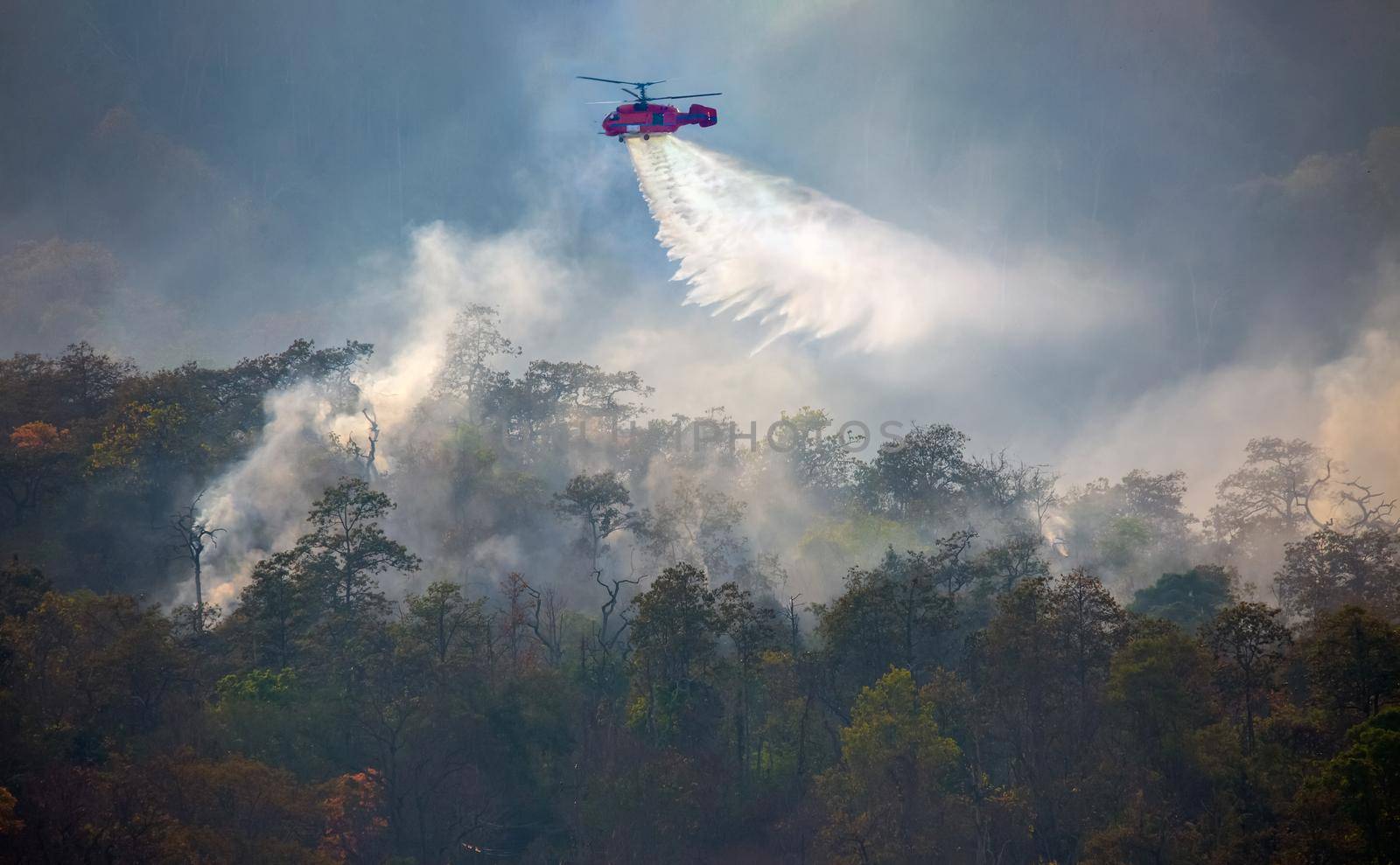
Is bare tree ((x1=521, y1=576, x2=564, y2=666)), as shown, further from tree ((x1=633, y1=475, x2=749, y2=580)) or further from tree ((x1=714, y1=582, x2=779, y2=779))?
tree ((x1=714, y1=582, x2=779, y2=779))

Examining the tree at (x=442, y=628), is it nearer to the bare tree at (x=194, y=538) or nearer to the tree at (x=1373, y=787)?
the bare tree at (x=194, y=538)

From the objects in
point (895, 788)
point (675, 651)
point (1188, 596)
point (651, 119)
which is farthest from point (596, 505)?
point (1188, 596)

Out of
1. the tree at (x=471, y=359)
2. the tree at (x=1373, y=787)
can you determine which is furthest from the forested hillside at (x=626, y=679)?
the tree at (x=471, y=359)

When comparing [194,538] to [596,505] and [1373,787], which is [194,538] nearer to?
[596,505]

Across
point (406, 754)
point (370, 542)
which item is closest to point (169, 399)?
point (370, 542)

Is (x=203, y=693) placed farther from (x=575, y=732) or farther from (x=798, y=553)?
(x=798, y=553)
